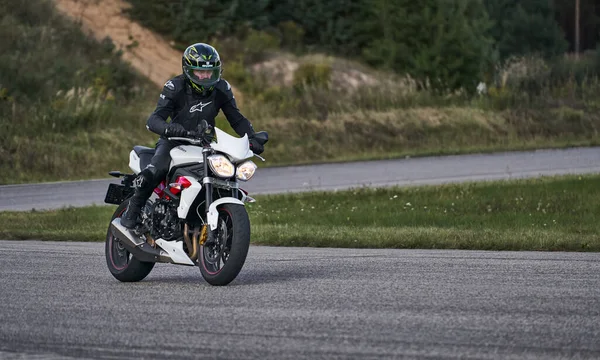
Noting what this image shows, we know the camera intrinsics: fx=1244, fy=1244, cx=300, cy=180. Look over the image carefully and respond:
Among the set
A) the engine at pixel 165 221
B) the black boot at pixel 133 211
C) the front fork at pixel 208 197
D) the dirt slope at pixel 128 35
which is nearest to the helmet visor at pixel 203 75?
the front fork at pixel 208 197

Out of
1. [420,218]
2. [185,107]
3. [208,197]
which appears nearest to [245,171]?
[208,197]

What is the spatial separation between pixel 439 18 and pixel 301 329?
41.9 m

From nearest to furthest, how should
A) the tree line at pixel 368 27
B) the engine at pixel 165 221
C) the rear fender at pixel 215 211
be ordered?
1. the rear fender at pixel 215 211
2. the engine at pixel 165 221
3. the tree line at pixel 368 27

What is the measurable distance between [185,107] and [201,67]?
426mm

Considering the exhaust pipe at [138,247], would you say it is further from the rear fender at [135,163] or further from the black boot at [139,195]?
the rear fender at [135,163]

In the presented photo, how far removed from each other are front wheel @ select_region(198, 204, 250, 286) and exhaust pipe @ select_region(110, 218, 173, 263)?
1.66ft

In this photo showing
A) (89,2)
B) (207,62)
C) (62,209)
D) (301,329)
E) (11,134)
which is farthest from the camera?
(89,2)

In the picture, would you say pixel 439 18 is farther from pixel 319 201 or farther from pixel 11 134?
pixel 319 201

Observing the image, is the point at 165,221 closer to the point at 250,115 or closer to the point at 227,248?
the point at 227,248

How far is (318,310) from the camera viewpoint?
352 inches

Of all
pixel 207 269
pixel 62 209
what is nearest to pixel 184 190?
pixel 207 269

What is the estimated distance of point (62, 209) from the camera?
21.3 metres

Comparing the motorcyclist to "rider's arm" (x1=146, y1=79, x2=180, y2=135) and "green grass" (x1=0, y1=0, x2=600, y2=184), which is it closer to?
"rider's arm" (x1=146, y1=79, x2=180, y2=135)

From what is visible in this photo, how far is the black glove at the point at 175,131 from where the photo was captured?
35.4 feet
